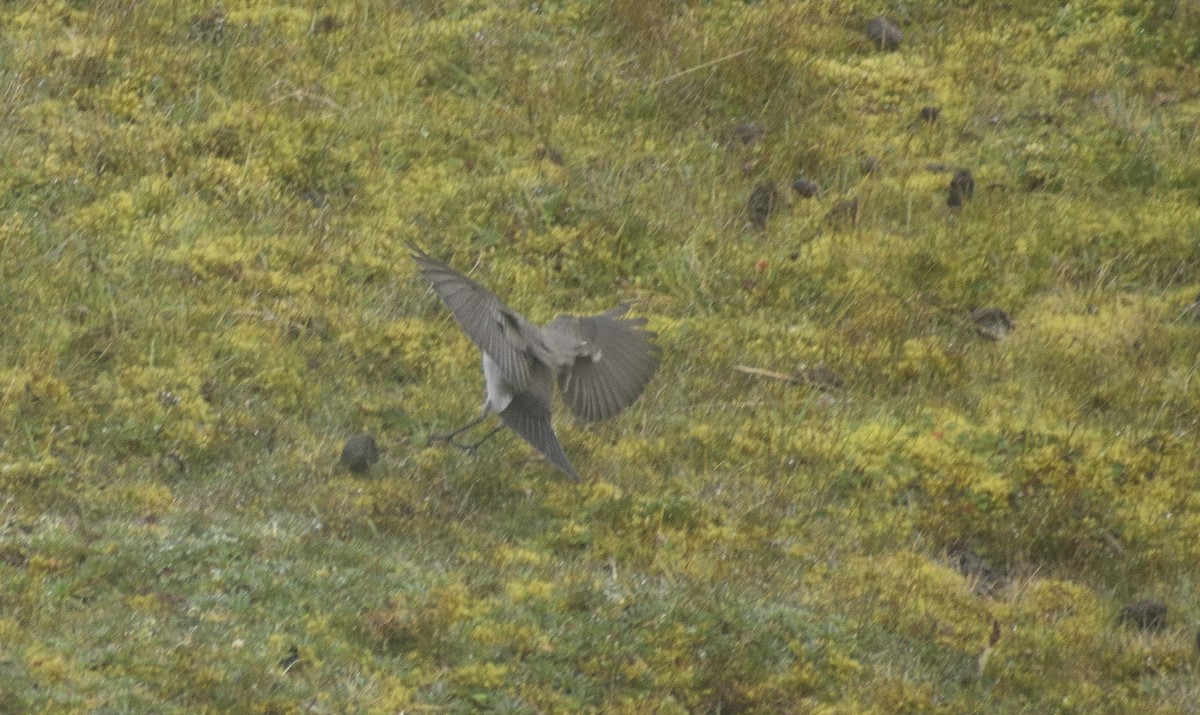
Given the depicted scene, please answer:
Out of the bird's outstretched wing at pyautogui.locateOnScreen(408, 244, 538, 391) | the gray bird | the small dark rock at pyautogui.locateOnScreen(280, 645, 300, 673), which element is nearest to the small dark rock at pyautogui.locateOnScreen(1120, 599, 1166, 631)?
the gray bird

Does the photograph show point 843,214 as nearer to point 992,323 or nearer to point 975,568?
point 992,323

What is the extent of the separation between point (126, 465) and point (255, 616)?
1637 millimetres

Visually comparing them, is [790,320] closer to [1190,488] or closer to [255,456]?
[1190,488]

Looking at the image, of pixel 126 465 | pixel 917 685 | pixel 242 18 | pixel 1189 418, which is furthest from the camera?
pixel 242 18

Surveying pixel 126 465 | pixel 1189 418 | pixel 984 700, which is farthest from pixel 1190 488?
pixel 126 465

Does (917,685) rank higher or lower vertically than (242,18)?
lower

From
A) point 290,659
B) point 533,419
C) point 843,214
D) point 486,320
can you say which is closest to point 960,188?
point 843,214

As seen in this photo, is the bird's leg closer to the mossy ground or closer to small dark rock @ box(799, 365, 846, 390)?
the mossy ground

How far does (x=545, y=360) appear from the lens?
324 inches

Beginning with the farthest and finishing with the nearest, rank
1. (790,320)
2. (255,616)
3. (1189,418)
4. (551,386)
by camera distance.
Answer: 1. (790,320)
2. (1189,418)
3. (551,386)
4. (255,616)

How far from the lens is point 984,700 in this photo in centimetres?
722

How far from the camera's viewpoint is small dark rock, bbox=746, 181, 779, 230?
35.1ft

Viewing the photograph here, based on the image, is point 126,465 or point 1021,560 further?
point 1021,560

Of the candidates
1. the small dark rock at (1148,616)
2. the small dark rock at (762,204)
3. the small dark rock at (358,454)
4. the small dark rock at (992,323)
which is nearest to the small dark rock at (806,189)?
the small dark rock at (762,204)
